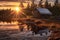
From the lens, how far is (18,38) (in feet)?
52.4

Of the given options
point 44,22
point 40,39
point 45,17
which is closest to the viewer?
point 44,22

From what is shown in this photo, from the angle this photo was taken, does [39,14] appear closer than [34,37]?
Yes

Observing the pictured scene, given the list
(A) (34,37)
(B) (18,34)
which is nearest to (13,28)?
(B) (18,34)

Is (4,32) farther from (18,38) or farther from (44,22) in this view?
(44,22)

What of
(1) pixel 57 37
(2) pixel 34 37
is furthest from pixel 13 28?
(1) pixel 57 37

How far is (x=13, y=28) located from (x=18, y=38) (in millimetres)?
1028

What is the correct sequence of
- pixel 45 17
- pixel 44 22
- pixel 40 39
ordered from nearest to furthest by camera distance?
pixel 44 22
pixel 45 17
pixel 40 39

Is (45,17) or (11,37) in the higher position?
(45,17)

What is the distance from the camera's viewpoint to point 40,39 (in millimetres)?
15703

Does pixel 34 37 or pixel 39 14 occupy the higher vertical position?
pixel 39 14

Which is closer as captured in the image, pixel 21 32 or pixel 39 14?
pixel 39 14

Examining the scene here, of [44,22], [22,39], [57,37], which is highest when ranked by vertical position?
[44,22]

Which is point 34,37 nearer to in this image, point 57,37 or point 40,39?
point 40,39

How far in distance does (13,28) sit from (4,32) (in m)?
0.95
